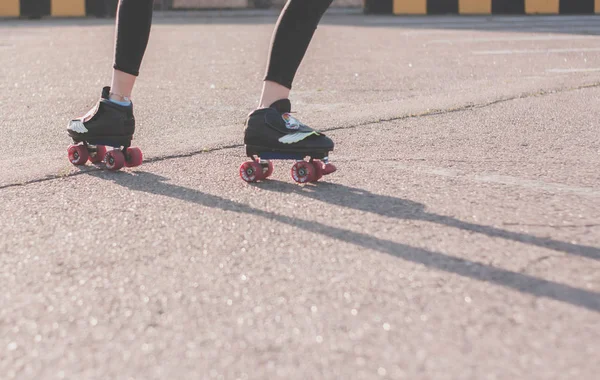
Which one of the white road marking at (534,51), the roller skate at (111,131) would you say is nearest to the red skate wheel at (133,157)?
the roller skate at (111,131)

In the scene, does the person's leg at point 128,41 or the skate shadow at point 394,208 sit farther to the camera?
the person's leg at point 128,41

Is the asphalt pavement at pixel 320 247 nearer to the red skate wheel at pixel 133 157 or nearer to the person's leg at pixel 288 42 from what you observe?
the red skate wheel at pixel 133 157

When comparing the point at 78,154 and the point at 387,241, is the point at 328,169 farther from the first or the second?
the point at 78,154

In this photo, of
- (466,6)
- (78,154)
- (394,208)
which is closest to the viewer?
(394,208)

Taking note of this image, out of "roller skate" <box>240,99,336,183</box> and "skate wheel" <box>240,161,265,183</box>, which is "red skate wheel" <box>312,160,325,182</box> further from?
"skate wheel" <box>240,161,265,183</box>

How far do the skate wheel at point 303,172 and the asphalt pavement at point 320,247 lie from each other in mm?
50

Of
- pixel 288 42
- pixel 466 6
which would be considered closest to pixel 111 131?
pixel 288 42

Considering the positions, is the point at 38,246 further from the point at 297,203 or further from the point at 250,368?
the point at 250,368

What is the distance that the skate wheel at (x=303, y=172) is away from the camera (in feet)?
11.1

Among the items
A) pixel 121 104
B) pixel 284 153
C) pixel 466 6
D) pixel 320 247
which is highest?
pixel 466 6

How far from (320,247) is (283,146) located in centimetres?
86

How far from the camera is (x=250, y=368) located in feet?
6.01

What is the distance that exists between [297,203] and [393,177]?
0.53 m

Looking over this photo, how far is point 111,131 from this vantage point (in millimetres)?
3697
